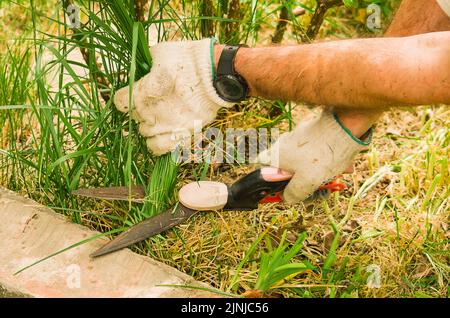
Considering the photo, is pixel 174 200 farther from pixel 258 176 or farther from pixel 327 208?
pixel 327 208

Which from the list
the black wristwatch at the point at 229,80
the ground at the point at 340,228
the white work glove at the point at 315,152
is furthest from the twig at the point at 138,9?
the white work glove at the point at 315,152

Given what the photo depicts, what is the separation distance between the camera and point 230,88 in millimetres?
1708

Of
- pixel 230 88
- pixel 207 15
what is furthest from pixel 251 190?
pixel 207 15

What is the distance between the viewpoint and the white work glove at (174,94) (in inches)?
66.2

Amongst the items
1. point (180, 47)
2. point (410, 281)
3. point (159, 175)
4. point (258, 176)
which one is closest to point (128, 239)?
point (159, 175)

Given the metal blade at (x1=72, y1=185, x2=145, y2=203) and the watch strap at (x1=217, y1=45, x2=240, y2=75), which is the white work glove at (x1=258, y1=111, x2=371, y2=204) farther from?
the metal blade at (x1=72, y1=185, x2=145, y2=203)

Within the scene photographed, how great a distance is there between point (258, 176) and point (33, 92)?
1.01 metres

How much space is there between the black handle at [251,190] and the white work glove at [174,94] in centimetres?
20

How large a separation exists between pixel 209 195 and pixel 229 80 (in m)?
0.33

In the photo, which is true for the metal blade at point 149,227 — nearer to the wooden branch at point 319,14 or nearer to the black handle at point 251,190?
the black handle at point 251,190

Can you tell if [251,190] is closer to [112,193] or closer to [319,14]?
[112,193]

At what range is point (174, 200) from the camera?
6.04 feet

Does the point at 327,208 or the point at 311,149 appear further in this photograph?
the point at 327,208

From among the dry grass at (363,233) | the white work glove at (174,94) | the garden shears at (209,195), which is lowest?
the dry grass at (363,233)
